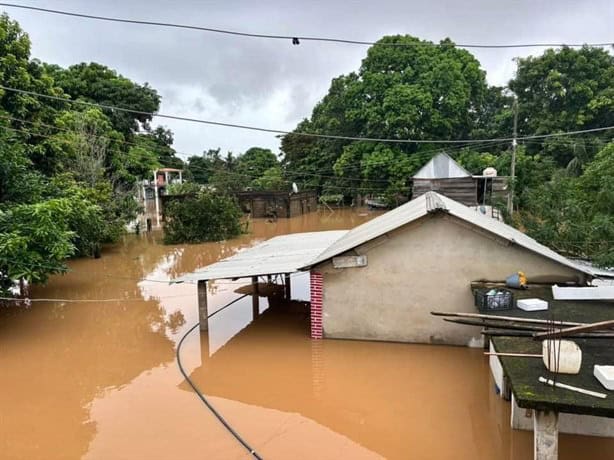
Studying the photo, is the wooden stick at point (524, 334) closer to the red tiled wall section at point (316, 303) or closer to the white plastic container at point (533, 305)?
the white plastic container at point (533, 305)

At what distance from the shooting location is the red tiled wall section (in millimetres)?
8016

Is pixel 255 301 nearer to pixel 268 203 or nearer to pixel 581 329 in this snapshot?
pixel 581 329

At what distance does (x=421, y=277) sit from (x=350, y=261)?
52.8 inches

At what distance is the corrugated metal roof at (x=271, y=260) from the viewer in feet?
27.5

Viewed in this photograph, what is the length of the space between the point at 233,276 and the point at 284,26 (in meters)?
6.14

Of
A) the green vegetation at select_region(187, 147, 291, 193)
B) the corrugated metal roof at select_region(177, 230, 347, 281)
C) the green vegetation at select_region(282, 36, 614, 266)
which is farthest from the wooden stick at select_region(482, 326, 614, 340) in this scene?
the green vegetation at select_region(187, 147, 291, 193)

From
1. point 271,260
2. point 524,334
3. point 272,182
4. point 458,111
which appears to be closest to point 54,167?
point 271,260

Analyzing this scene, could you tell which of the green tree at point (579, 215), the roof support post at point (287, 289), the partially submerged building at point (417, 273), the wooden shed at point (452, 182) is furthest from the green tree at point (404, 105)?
the partially submerged building at point (417, 273)

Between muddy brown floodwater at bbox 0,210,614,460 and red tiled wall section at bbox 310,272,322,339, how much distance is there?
320mm

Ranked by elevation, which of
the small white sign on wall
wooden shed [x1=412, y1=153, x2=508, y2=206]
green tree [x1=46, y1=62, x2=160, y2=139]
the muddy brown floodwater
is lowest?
the muddy brown floodwater

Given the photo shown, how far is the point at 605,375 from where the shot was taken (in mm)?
3613

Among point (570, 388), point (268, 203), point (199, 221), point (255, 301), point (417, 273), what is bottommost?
point (255, 301)

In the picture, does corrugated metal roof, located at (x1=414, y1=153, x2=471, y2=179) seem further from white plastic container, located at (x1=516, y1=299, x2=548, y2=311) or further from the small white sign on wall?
white plastic container, located at (x1=516, y1=299, x2=548, y2=311)

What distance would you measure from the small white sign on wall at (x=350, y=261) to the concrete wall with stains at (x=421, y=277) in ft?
0.30
